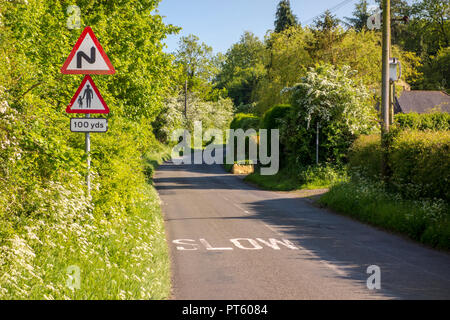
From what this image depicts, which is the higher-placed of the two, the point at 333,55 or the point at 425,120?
the point at 333,55

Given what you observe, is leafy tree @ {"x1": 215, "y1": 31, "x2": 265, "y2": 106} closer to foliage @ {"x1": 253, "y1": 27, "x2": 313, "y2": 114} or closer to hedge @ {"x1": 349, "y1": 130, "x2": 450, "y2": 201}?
foliage @ {"x1": 253, "y1": 27, "x2": 313, "y2": 114}

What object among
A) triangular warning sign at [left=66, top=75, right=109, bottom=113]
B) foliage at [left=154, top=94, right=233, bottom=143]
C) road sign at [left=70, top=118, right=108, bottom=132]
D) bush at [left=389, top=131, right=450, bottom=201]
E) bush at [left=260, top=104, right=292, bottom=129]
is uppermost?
foliage at [left=154, top=94, right=233, bottom=143]

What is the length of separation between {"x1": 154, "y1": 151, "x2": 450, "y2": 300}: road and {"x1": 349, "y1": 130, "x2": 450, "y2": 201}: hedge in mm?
1908

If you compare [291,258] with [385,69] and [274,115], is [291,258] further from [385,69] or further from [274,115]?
[274,115]

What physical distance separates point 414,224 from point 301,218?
4.24 metres

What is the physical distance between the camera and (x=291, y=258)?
9.75m

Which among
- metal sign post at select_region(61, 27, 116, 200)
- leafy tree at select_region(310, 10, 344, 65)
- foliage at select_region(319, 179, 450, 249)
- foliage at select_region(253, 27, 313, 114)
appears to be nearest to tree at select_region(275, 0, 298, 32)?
foliage at select_region(253, 27, 313, 114)

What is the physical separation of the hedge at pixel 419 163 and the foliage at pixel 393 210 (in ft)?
1.24

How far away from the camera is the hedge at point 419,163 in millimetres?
12539

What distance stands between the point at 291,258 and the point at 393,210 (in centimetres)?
522

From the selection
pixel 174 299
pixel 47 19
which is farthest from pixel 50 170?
pixel 47 19

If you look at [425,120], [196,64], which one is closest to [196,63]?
[196,64]

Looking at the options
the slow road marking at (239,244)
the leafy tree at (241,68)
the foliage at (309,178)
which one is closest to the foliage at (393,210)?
the slow road marking at (239,244)

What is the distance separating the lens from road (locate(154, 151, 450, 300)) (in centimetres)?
734
